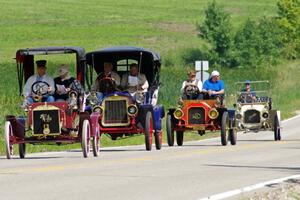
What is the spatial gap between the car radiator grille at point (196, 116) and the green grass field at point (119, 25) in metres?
53.7

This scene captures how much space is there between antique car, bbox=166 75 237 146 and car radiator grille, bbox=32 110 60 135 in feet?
20.8

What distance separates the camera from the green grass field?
106 meters

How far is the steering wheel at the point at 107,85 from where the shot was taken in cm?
2670

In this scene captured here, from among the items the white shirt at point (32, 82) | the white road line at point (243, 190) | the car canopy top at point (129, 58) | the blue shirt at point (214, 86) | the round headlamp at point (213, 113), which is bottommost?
the white road line at point (243, 190)

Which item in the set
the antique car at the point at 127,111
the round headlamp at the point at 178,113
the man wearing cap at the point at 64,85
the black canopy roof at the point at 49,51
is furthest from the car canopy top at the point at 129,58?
the man wearing cap at the point at 64,85

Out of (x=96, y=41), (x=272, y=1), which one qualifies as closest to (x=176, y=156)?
(x=96, y=41)

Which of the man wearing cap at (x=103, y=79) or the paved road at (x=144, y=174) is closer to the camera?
the paved road at (x=144, y=174)

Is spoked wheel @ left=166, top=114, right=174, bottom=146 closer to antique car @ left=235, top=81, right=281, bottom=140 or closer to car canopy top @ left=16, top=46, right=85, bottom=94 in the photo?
antique car @ left=235, top=81, right=281, bottom=140

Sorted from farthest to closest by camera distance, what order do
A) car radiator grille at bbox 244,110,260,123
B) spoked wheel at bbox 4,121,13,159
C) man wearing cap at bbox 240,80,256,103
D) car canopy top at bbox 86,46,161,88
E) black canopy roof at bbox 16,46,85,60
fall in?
man wearing cap at bbox 240,80,256,103, car radiator grille at bbox 244,110,260,123, car canopy top at bbox 86,46,161,88, black canopy roof at bbox 16,46,85,60, spoked wheel at bbox 4,121,13,159

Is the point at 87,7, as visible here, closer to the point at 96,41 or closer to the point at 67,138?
the point at 96,41

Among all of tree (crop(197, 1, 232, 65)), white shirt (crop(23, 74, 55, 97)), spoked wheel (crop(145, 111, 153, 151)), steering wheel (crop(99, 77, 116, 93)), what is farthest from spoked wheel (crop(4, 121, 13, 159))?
tree (crop(197, 1, 232, 65))

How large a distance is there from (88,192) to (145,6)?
401ft

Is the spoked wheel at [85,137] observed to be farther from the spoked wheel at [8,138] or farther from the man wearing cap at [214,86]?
the man wearing cap at [214,86]

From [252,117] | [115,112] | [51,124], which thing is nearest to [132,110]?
[115,112]
